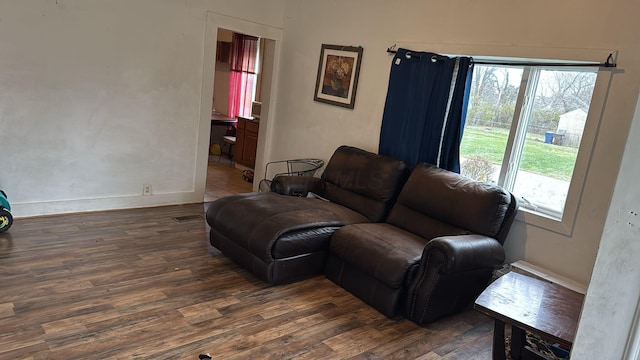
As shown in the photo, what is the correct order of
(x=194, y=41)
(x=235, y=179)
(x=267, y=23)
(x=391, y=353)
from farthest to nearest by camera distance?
(x=235, y=179)
(x=267, y=23)
(x=194, y=41)
(x=391, y=353)

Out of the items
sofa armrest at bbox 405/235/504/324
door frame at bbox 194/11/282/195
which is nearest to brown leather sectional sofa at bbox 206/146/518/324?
sofa armrest at bbox 405/235/504/324

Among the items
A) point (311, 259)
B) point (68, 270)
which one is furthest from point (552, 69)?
point (68, 270)

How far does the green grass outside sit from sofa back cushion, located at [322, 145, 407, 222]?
626 mm

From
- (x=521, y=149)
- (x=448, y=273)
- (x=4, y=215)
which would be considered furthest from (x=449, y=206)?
(x=4, y=215)

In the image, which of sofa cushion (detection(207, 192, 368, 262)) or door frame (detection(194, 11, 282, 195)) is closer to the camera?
sofa cushion (detection(207, 192, 368, 262))

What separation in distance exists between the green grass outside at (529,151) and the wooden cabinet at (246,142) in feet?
11.9

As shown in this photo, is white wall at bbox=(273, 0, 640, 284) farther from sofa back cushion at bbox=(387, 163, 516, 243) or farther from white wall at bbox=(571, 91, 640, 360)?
white wall at bbox=(571, 91, 640, 360)

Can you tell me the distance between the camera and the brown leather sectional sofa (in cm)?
291

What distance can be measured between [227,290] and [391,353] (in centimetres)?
120

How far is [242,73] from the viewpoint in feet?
25.5

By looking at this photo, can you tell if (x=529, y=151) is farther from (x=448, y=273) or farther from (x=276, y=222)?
(x=276, y=222)

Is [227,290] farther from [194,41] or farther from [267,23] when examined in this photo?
[267,23]

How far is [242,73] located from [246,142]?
5.10ft

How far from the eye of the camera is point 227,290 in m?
3.11
